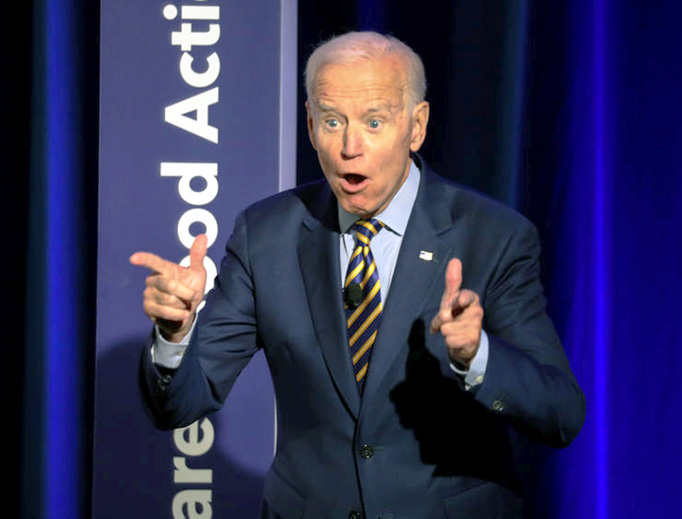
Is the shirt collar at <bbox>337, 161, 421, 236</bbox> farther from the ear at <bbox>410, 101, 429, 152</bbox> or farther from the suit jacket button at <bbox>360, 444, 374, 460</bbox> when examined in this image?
the suit jacket button at <bbox>360, 444, 374, 460</bbox>

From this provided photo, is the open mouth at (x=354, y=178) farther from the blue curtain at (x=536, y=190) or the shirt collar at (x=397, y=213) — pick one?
the blue curtain at (x=536, y=190)

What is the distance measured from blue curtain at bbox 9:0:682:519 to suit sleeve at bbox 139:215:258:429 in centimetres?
121

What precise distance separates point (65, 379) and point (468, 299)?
2.09m

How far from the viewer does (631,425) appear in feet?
8.25

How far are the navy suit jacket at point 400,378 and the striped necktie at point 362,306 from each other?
2 centimetres

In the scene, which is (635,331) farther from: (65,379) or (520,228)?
(65,379)

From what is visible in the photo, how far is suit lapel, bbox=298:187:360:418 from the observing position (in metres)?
1.48

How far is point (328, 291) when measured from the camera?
1550 mm

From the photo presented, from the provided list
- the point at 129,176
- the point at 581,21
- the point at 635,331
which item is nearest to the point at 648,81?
the point at 581,21

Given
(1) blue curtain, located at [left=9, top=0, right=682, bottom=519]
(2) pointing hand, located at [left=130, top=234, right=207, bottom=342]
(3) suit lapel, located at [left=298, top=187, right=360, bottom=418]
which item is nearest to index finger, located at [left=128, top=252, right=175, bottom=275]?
(2) pointing hand, located at [left=130, top=234, right=207, bottom=342]

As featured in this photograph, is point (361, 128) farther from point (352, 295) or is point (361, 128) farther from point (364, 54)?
point (352, 295)

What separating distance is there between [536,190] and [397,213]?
1.27m

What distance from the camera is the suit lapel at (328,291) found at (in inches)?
58.3

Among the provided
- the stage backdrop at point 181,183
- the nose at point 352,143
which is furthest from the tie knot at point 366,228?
the stage backdrop at point 181,183
